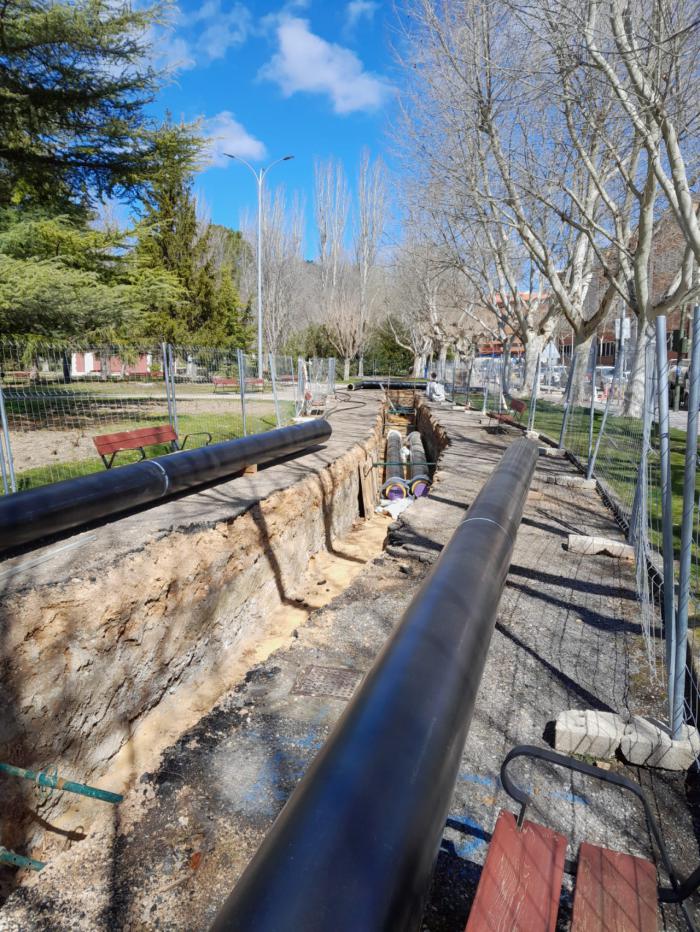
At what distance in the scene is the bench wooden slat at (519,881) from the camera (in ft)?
4.77

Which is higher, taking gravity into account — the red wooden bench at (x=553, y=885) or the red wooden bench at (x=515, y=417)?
the red wooden bench at (x=515, y=417)

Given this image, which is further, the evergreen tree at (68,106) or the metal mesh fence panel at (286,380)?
the metal mesh fence panel at (286,380)

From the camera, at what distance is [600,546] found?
16.7 feet

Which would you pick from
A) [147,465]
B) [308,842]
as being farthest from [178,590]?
[308,842]

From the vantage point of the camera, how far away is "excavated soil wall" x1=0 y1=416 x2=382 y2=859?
10.3ft

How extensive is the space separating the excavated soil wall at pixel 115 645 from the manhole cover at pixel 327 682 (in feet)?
4.35

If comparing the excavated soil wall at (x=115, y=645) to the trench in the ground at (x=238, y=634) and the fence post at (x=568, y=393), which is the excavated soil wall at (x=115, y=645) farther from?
the fence post at (x=568, y=393)

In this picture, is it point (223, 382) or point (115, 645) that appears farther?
point (223, 382)

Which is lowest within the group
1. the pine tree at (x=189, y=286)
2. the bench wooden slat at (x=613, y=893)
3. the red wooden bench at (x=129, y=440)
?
the bench wooden slat at (x=613, y=893)

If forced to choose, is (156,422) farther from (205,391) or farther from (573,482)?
(573,482)

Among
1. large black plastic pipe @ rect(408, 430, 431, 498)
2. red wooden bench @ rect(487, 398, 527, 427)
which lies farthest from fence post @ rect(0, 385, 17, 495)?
red wooden bench @ rect(487, 398, 527, 427)

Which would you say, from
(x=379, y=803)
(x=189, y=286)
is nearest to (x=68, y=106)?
(x=379, y=803)

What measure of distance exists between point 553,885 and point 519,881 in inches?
4.2

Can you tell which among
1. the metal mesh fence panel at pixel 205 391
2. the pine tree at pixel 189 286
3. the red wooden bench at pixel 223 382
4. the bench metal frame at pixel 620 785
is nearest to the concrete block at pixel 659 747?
the bench metal frame at pixel 620 785
